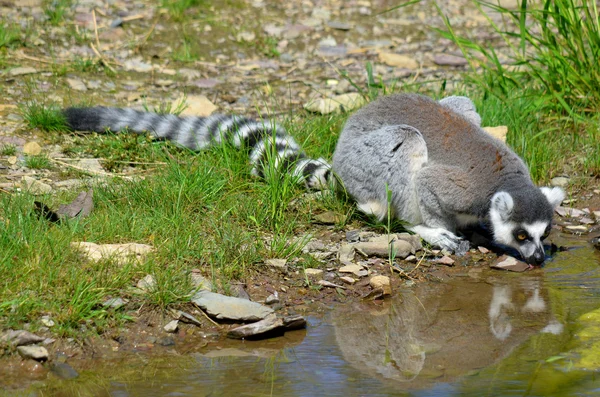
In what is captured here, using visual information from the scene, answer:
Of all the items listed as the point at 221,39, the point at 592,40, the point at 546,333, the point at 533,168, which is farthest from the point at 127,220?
the point at 221,39

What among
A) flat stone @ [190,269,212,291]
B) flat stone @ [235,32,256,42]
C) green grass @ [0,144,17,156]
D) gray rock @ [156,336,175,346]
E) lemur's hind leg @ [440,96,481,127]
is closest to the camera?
gray rock @ [156,336,175,346]

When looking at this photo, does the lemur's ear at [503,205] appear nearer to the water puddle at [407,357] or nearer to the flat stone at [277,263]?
the water puddle at [407,357]

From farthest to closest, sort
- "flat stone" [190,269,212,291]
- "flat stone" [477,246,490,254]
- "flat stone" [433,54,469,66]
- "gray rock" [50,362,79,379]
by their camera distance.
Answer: "flat stone" [433,54,469,66] → "flat stone" [477,246,490,254] → "flat stone" [190,269,212,291] → "gray rock" [50,362,79,379]

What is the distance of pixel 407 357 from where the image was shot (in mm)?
3543

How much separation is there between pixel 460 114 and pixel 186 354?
9.17 ft

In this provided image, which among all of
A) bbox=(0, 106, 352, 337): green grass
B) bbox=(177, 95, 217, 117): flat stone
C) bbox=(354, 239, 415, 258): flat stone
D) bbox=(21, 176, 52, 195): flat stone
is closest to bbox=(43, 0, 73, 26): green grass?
bbox=(177, 95, 217, 117): flat stone

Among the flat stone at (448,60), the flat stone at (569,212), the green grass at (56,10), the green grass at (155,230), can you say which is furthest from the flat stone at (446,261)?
the green grass at (56,10)

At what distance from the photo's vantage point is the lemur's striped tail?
17.5ft

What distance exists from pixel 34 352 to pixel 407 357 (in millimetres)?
1541

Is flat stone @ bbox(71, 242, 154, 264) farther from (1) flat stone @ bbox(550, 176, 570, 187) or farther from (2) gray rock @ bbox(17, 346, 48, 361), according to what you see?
(1) flat stone @ bbox(550, 176, 570, 187)

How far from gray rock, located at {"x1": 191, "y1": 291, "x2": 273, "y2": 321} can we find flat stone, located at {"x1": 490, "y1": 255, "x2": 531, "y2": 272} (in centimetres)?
167

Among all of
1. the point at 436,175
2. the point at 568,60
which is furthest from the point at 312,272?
the point at 568,60

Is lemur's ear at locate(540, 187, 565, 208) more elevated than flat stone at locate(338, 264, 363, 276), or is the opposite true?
lemur's ear at locate(540, 187, 565, 208)

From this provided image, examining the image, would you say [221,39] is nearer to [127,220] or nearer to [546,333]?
[127,220]
